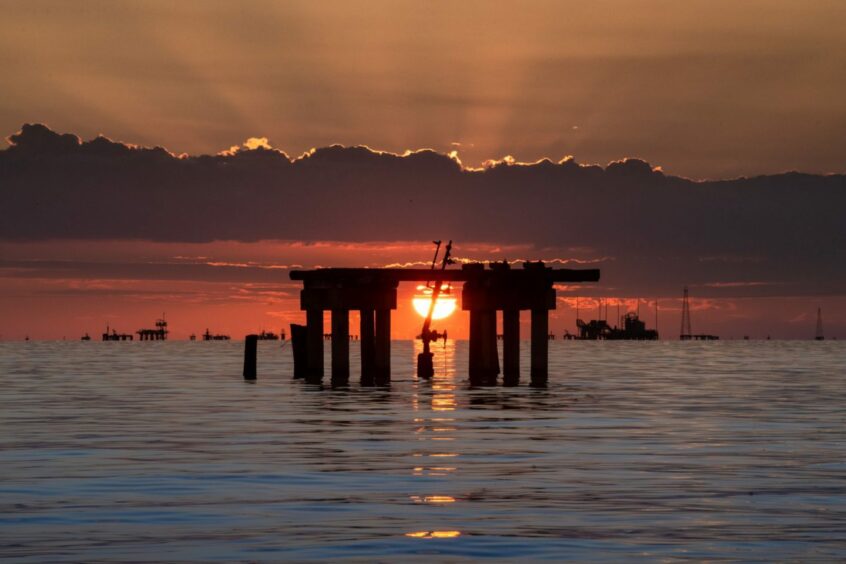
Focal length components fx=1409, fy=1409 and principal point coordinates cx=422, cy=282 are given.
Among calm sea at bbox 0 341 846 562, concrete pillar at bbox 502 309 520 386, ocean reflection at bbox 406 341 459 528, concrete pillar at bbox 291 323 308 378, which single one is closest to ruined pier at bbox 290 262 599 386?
concrete pillar at bbox 502 309 520 386

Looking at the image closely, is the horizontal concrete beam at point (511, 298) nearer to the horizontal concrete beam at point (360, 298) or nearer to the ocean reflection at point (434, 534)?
the horizontal concrete beam at point (360, 298)

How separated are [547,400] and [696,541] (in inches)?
1315

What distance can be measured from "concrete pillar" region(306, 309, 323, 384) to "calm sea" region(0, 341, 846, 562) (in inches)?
503

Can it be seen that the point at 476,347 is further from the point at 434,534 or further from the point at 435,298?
the point at 434,534

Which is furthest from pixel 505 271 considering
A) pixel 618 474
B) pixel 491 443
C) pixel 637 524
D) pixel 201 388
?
pixel 637 524

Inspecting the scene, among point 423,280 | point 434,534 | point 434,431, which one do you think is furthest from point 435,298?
point 434,534

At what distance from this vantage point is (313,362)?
62000 mm

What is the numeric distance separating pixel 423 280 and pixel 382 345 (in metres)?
3.29

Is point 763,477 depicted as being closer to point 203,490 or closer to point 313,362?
point 203,490

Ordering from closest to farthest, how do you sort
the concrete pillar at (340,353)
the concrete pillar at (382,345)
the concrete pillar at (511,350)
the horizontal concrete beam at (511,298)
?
the horizontal concrete beam at (511,298) < the concrete pillar at (382,345) < the concrete pillar at (340,353) < the concrete pillar at (511,350)

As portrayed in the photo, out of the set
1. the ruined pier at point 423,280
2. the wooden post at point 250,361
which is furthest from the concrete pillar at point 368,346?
the wooden post at point 250,361

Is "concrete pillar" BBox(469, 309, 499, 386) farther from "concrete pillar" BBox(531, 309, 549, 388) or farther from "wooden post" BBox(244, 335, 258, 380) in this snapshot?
"wooden post" BBox(244, 335, 258, 380)

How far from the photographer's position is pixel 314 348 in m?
61.8

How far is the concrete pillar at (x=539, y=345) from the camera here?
193ft
